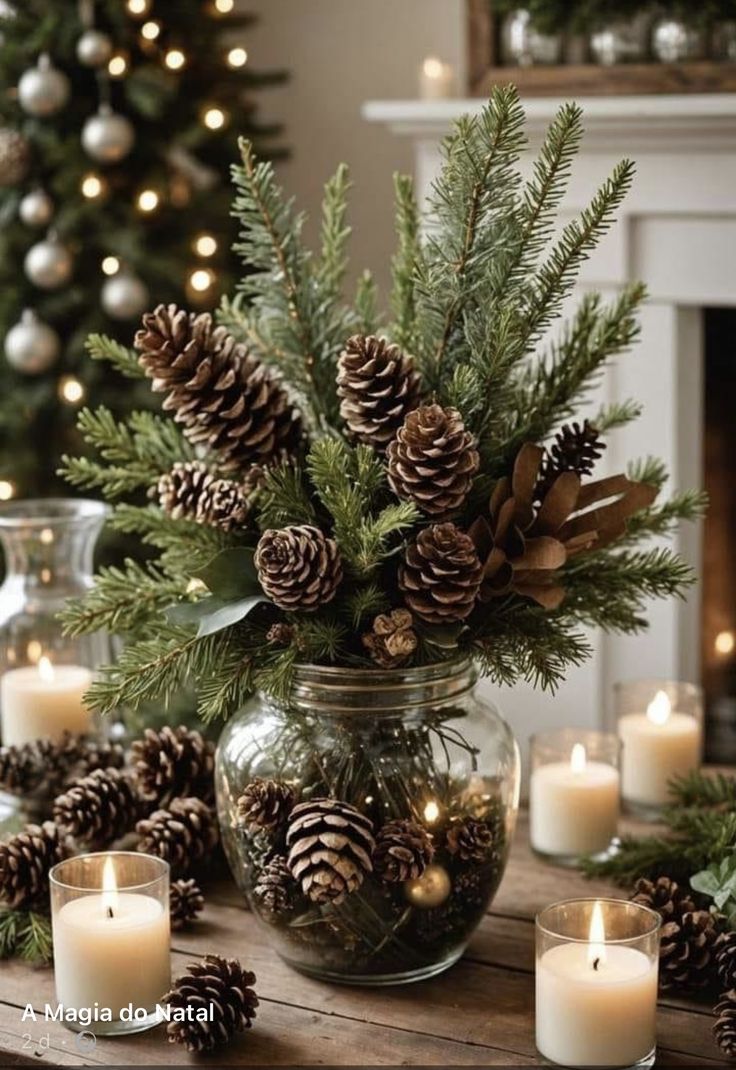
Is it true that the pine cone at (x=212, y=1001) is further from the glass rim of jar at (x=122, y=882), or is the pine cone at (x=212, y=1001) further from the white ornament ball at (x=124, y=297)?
the white ornament ball at (x=124, y=297)

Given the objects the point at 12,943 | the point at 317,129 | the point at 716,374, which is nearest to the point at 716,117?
the point at 716,374

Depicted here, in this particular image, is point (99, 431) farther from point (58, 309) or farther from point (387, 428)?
point (58, 309)

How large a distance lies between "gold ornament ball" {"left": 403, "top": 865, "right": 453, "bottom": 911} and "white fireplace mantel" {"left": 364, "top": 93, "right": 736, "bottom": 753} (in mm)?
1319

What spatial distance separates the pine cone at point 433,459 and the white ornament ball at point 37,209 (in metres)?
1.65

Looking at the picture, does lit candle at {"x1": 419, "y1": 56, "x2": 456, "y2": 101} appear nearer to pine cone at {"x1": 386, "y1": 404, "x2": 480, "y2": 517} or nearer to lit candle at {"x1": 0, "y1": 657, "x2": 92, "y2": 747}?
lit candle at {"x1": 0, "y1": 657, "x2": 92, "y2": 747}

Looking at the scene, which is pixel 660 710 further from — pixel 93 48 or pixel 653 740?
pixel 93 48

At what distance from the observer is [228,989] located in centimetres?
101

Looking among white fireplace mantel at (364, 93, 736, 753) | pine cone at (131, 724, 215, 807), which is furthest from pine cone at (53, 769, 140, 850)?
white fireplace mantel at (364, 93, 736, 753)

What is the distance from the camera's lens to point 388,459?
104 cm

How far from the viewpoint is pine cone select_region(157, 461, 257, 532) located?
110 cm

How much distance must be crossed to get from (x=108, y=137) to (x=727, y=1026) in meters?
1.88

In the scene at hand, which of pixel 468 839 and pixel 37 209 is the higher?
pixel 37 209

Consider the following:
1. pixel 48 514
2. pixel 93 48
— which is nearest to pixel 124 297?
pixel 93 48

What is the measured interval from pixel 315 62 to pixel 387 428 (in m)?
1.97
